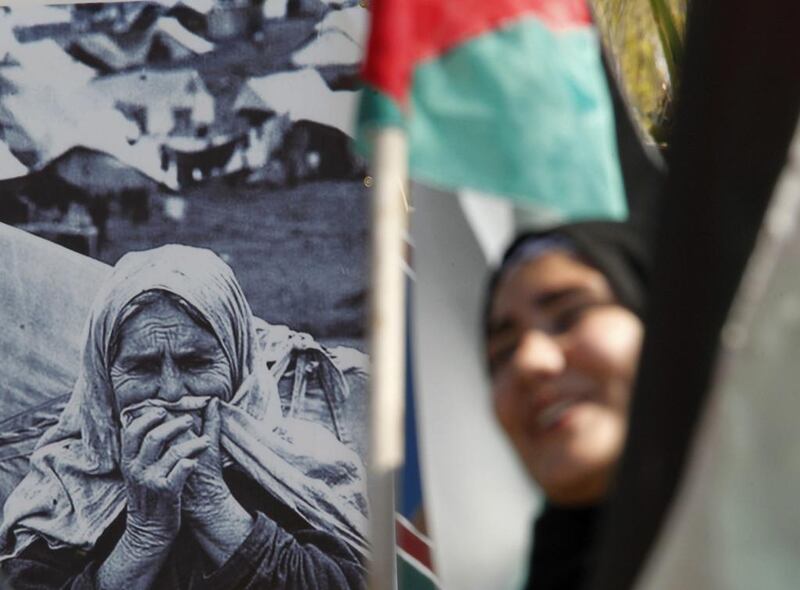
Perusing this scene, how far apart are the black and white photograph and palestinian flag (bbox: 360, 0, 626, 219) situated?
2.29 m

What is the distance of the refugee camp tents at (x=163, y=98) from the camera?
3.79 m

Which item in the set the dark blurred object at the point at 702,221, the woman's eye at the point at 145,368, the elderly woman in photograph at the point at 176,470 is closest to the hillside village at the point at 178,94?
the elderly woman in photograph at the point at 176,470

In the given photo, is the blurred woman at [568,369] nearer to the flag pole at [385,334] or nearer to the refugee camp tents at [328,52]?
the flag pole at [385,334]

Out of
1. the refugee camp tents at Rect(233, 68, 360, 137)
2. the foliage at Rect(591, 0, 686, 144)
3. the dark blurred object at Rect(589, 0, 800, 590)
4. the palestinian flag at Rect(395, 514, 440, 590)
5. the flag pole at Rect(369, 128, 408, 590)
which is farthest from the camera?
the refugee camp tents at Rect(233, 68, 360, 137)

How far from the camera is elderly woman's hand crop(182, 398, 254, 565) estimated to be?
386 cm

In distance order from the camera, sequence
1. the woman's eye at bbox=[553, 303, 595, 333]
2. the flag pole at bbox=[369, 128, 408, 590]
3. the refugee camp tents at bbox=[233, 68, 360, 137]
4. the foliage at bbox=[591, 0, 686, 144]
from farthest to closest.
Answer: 1. the refugee camp tents at bbox=[233, 68, 360, 137]
2. the foliage at bbox=[591, 0, 686, 144]
3. the woman's eye at bbox=[553, 303, 595, 333]
4. the flag pole at bbox=[369, 128, 408, 590]

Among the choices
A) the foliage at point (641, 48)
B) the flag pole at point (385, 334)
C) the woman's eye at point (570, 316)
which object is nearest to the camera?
the flag pole at point (385, 334)

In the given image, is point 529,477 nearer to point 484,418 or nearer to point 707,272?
point 484,418

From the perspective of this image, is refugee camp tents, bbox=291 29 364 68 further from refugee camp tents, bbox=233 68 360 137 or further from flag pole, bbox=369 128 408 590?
flag pole, bbox=369 128 408 590

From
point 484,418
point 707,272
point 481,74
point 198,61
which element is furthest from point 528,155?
point 198,61

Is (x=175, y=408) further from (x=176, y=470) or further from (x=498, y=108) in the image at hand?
(x=498, y=108)

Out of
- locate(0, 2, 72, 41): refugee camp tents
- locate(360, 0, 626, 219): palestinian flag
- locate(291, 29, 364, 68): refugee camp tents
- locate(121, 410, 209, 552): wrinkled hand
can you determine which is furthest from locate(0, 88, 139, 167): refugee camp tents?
locate(360, 0, 626, 219): palestinian flag

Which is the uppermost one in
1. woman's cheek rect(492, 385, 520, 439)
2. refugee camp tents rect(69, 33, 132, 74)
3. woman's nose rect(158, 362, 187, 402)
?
Result: woman's cheek rect(492, 385, 520, 439)

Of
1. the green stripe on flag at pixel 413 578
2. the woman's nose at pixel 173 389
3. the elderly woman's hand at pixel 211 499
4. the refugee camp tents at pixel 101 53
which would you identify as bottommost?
the elderly woman's hand at pixel 211 499
